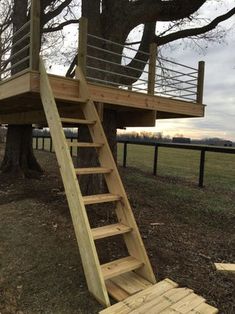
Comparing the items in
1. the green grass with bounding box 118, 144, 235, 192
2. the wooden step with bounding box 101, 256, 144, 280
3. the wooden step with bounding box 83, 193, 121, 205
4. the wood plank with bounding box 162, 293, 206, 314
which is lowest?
the wood plank with bounding box 162, 293, 206, 314

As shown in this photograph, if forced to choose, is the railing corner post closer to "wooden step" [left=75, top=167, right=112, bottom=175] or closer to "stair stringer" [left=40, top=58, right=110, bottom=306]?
"stair stringer" [left=40, top=58, right=110, bottom=306]

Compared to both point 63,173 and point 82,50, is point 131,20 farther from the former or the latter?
point 63,173

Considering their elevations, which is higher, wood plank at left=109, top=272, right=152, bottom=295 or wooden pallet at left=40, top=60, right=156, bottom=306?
wooden pallet at left=40, top=60, right=156, bottom=306

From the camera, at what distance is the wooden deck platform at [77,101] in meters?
4.46

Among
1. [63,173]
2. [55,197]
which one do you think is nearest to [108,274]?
[63,173]

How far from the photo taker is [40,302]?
9.77 feet

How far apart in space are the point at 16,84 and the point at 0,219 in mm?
2156

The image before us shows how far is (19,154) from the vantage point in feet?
29.7

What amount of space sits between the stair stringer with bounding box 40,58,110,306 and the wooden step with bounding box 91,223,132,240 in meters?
0.15

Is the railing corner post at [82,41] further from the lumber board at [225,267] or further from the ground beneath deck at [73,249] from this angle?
the lumber board at [225,267]

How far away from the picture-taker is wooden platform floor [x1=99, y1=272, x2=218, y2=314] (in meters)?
2.78

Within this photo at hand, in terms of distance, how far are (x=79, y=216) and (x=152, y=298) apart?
3.37ft

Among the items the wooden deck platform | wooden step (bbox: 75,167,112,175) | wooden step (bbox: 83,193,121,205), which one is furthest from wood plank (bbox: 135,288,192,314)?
the wooden deck platform

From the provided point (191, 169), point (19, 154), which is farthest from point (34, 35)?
point (191, 169)
